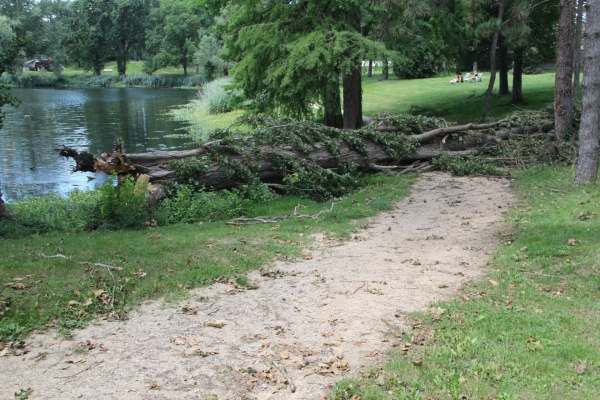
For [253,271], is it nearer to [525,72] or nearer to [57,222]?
[57,222]

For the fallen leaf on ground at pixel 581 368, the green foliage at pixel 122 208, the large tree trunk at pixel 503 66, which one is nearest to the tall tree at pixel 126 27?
the large tree trunk at pixel 503 66

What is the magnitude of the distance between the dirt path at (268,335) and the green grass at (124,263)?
1.06 ft

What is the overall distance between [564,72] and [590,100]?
5938mm

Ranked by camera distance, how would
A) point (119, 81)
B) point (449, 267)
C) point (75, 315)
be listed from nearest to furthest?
point (75, 315) < point (449, 267) < point (119, 81)

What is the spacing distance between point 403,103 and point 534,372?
28.5 meters

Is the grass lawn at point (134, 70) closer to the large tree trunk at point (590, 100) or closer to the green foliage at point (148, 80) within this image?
the green foliage at point (148, 80)

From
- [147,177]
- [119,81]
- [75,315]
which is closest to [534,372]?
[75,315]

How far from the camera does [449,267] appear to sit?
773cm

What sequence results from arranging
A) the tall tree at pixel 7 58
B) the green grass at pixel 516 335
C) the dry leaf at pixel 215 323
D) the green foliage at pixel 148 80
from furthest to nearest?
the green foliage at pixel 148 80, the tall tree at pixel 7 58, the dry leaf at pixel 215 323, the green grass at pixel 516 335

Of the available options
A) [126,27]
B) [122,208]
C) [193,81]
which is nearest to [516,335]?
[122,208]

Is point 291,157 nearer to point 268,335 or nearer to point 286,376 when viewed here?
point 268,335

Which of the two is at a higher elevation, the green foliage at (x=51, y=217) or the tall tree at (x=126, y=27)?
the tall tree at (x=126, y=27)

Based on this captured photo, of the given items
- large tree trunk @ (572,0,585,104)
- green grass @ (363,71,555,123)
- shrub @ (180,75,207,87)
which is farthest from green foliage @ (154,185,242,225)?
shrub @ (180,75,207,87)

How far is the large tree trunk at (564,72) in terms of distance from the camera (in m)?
15.8
